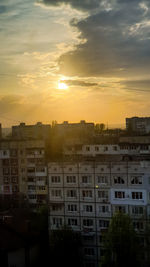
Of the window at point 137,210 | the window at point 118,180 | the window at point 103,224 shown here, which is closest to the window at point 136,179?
the window at point 118,180

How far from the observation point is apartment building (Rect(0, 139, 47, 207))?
117 feet

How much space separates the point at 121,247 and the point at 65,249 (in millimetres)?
3925

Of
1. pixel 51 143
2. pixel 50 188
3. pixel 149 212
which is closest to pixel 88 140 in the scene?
pixel 51 143

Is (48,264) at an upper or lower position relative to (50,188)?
lower

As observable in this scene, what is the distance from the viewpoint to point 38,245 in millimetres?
19766

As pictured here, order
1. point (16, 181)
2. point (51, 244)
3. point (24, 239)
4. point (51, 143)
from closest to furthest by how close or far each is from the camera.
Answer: point (24, 239)
point (51, 244)
point (16, 181)
point (51, 143)

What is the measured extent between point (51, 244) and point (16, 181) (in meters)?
16.8

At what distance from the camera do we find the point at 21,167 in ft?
120

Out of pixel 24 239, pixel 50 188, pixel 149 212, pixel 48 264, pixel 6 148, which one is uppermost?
pixel 6 148

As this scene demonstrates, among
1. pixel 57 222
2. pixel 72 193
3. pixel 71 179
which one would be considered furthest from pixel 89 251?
pixel 71 179

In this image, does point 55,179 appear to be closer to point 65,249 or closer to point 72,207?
point 72,207

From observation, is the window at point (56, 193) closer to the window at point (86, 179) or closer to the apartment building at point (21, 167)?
the window at point (86, 179)

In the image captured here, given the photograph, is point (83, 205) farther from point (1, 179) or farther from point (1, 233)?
point (1, 179)

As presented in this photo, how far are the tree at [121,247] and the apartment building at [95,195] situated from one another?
2810 millimetres
